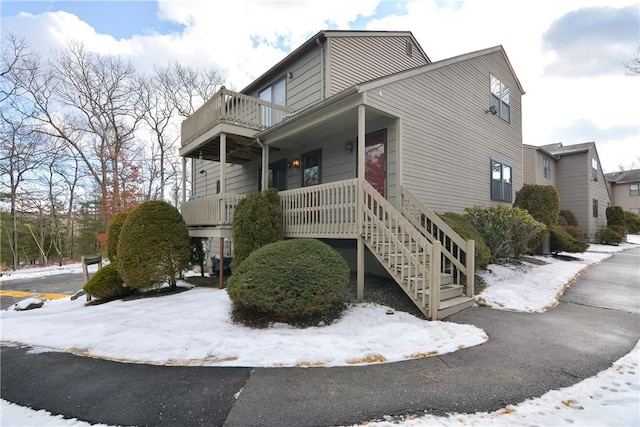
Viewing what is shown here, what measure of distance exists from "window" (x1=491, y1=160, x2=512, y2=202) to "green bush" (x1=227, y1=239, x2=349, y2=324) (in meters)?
8.25

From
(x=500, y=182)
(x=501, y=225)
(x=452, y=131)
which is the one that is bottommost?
(x=501, y=225)

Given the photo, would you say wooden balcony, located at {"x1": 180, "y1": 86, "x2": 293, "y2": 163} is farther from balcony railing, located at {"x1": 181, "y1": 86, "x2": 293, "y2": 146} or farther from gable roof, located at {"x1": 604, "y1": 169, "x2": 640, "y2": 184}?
gable roof, located at {"x1": 604, "y1": 169, "x2": 640, "y2": 184}

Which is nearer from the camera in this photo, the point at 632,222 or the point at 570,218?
the point at 570,218

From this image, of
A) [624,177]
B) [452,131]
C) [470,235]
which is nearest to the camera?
[470,235]

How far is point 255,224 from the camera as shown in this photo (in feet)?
23.6

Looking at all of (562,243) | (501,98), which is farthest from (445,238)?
(562,243)

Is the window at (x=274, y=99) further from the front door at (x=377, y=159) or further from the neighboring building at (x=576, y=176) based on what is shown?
the neighboring building at (x=576, y=176)

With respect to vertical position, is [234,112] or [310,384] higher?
[234,112]

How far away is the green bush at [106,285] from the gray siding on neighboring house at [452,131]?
796cm

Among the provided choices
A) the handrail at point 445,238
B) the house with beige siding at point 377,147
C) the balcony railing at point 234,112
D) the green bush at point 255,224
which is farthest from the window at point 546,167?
the green bush at point 255,224

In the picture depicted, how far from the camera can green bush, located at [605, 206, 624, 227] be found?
19891 mm

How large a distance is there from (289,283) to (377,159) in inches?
177

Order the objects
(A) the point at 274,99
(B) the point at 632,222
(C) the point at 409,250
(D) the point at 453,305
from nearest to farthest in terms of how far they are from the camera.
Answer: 1. (D) the point at 453,305
2. (C) the point at 409,250
3. (A) the point at 274,99
4. (B) the point at 632,222

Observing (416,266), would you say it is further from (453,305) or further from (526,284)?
(526,284)
